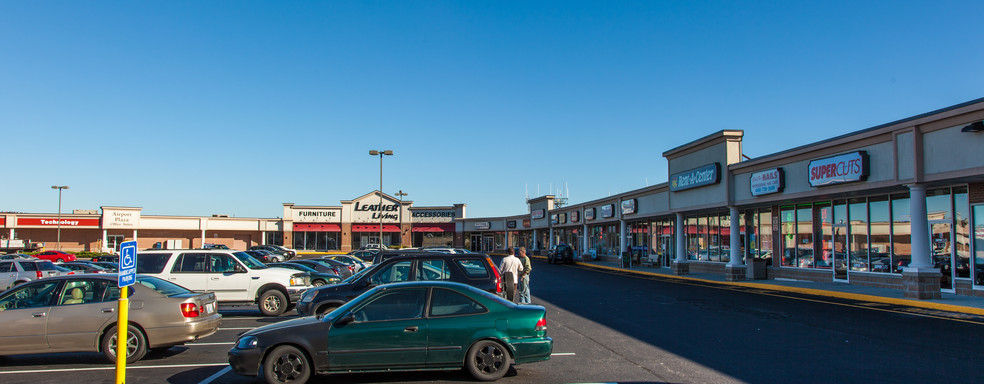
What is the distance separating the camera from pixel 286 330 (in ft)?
24.4

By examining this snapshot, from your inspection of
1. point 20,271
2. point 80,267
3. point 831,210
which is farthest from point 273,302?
point 831,210

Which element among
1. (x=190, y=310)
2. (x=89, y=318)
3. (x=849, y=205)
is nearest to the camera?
(x=89, y=318)

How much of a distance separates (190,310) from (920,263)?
722 inches

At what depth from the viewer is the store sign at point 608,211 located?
41.1 meters

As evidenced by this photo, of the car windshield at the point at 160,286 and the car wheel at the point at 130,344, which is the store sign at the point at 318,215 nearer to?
the car windshield at the point at 160,286

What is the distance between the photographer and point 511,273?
1443 cm

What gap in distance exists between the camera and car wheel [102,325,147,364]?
348 inches

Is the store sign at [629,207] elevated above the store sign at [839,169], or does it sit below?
below

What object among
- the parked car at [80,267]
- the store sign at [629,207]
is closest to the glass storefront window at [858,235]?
the store sign at [629,207]

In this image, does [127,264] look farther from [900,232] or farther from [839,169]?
[900,232]

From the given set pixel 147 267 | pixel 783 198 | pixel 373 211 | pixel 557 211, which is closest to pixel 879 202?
pixel 783 198

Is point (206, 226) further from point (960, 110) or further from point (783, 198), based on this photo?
point (960, 110)

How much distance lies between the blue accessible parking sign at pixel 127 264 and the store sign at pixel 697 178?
24.0 meters

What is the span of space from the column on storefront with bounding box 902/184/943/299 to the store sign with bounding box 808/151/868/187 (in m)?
1.68
